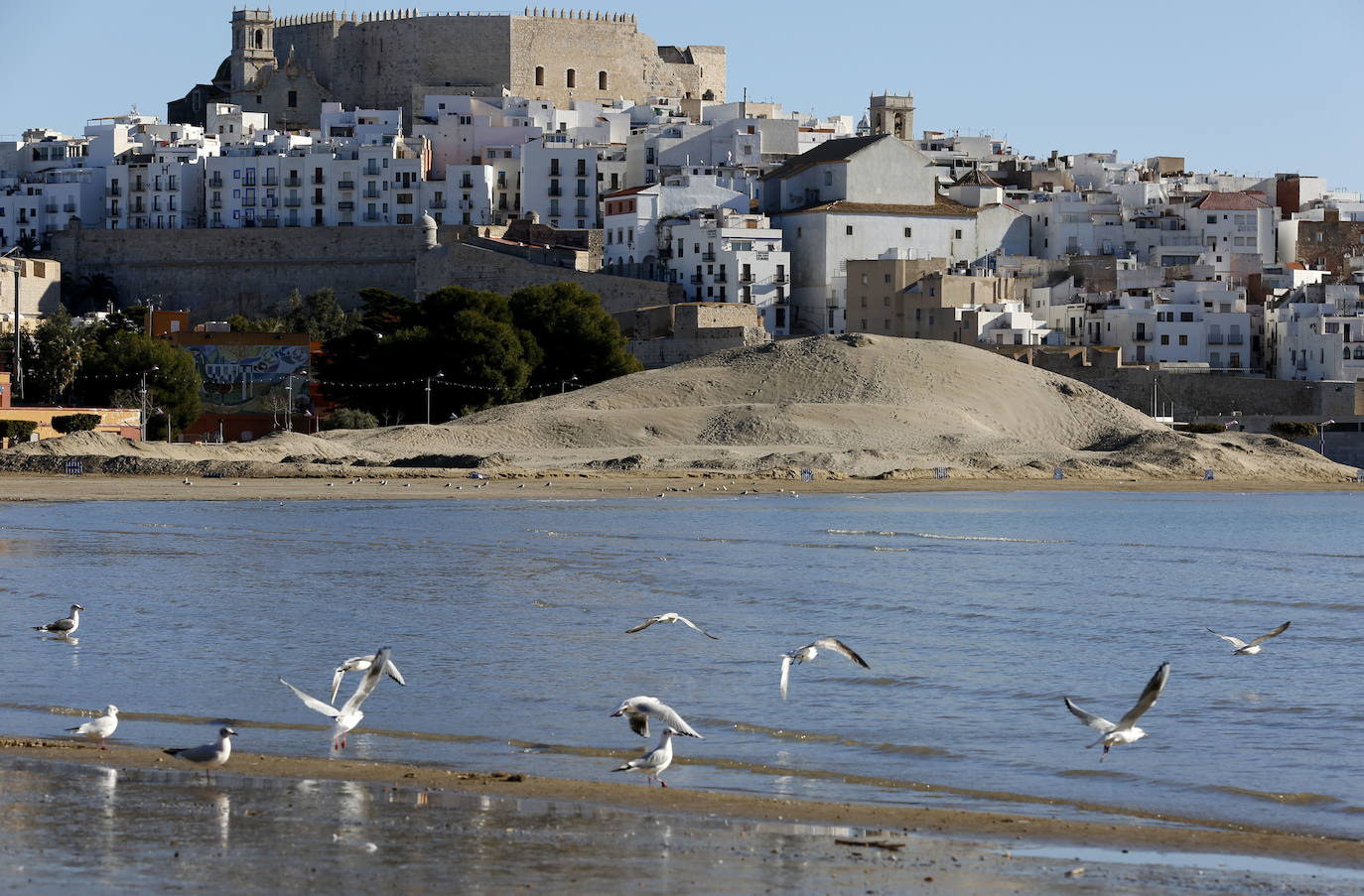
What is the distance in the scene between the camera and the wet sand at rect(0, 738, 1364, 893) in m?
9.30

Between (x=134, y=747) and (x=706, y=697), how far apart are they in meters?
4.39

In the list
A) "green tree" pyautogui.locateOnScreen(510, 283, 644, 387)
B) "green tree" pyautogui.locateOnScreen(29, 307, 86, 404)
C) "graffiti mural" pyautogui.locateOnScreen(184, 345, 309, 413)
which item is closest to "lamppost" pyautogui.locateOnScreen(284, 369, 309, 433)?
"graffiti mural" pyautogui.locateOnScreen(184, 345, 309, 413)

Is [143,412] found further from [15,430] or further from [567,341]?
[567,341]

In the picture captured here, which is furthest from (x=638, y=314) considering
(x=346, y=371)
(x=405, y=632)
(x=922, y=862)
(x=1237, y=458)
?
(x=922, y=862)

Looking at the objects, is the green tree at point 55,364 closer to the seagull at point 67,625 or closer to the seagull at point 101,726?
the seagull at point 67,625

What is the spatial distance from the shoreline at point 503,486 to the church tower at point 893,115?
1914 inches

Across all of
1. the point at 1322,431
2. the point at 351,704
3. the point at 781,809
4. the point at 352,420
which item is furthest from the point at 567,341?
the point at 781,809

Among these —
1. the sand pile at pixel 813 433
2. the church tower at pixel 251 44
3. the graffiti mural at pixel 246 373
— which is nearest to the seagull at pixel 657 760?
the sand pile at pixel 813 433

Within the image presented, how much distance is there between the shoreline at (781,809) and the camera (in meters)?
10.1

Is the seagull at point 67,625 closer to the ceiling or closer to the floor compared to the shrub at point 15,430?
closer to the floor

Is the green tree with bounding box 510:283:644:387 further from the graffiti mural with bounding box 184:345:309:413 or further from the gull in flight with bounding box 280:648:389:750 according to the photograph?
the gull in flight with bounding box 280:648:389:750

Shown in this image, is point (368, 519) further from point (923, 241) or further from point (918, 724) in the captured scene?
point (923, 241)

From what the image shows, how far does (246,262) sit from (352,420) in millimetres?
27517

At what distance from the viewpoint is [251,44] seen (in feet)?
335
